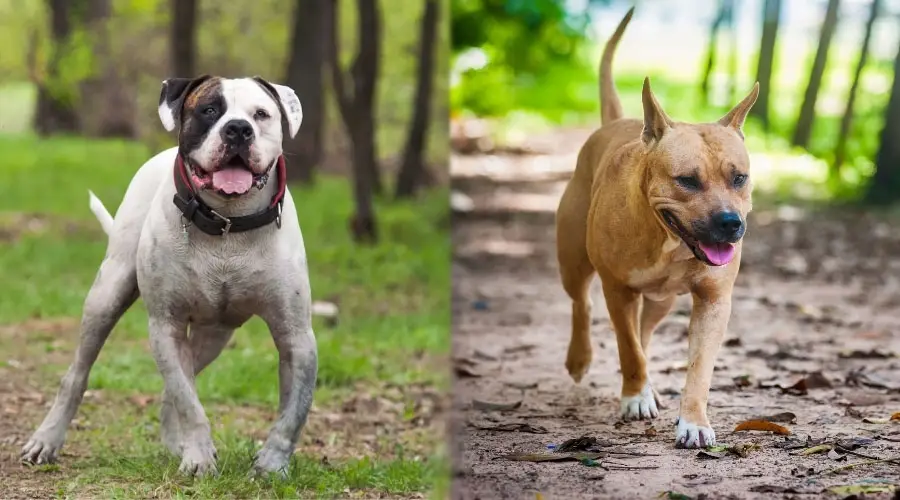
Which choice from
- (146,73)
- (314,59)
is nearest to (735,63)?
(314,59)

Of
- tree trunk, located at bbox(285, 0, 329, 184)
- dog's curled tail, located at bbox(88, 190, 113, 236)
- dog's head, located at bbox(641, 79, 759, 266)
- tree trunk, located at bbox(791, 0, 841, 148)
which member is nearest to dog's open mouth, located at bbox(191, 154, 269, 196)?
dog's curled tail, located at bbox(88, 190, 113, 236)

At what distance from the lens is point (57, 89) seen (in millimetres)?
18938

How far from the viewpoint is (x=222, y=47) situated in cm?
2028

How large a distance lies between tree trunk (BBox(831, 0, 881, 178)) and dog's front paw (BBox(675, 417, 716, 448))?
13.4 m

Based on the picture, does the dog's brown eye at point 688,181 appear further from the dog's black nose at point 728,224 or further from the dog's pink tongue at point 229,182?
the dog's pink tongue at point 229,182

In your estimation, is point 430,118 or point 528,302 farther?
point 430,118

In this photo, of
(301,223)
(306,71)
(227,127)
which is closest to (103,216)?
(227,127)

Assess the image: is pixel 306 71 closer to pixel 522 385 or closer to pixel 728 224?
pixel 522 385

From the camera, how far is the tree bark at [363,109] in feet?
44.2

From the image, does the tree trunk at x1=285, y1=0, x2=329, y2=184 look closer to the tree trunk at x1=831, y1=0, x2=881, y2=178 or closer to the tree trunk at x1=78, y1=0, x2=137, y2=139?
the tree trunk at x1=78, y1=0, x2=137, y2=139

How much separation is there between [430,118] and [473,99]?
8.26 metres

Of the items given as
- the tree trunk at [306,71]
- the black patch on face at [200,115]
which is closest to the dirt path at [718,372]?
the black patch on face at [200,115]

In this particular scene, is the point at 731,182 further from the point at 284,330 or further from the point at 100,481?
the point at 100,481

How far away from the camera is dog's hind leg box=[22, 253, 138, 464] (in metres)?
5.27
